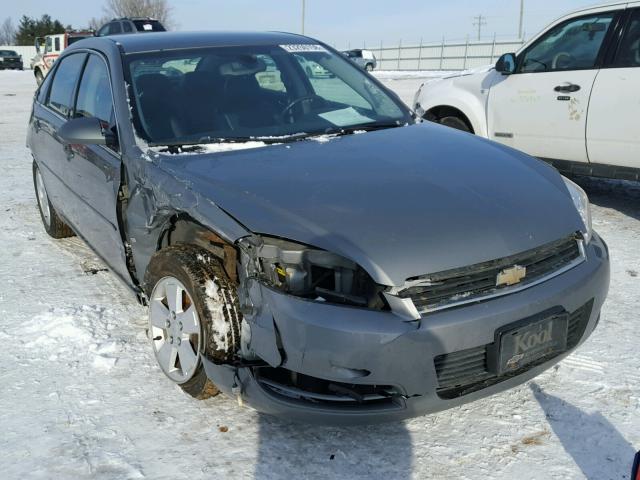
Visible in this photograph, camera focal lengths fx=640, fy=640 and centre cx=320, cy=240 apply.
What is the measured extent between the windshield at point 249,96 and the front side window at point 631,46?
2399 mm

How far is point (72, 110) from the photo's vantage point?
4203mm

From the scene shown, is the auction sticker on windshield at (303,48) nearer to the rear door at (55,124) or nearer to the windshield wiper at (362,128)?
the windshield wiper at (362,128)

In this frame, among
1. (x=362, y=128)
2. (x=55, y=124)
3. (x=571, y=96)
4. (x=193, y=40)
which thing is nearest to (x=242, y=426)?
(x=362, y=128)

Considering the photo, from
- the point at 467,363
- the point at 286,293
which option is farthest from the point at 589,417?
the point at 286,293

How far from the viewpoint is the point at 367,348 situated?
2.18 metres

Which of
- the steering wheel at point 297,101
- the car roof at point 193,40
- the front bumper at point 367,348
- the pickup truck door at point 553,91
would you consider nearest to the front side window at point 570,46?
the pickup truck door at point 553,91

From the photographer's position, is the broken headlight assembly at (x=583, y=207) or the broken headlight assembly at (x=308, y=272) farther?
the broken headlight assembly at (x=583, y=207)

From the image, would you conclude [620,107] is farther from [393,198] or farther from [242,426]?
[242,426]

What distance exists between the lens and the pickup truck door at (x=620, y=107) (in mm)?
5145

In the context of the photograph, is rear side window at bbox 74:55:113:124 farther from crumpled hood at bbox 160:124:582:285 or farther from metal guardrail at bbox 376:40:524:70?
metal guardrail at bbox 376:40:524:70

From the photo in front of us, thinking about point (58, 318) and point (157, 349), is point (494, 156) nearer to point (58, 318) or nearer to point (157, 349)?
point (157, 349)

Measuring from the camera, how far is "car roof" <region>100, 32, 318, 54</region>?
376cm

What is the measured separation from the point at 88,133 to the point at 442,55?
4045cm

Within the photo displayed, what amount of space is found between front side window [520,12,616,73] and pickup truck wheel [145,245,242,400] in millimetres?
4298
